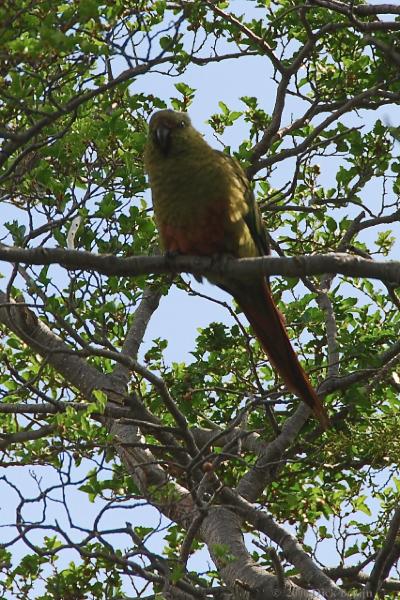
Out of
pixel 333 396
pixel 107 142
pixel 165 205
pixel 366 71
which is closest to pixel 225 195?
pixel 165 205

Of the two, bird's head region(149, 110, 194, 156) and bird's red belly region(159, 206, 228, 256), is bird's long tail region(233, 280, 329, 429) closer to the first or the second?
bird's red belly region(159, 206, 228, 256)

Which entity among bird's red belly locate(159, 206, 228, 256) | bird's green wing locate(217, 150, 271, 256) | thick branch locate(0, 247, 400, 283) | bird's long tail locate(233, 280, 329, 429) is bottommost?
thick branch locate(0, 247, 400, 283)

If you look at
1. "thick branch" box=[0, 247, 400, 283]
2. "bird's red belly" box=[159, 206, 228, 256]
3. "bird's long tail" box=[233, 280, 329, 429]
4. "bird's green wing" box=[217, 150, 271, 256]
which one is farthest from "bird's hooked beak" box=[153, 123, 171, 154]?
"thick branch" box=[0, 247, 400, 283]

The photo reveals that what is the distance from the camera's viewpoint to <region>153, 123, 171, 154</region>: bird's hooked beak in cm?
632

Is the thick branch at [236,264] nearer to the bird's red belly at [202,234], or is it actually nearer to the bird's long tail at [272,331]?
the bird's red belly at [202,234]

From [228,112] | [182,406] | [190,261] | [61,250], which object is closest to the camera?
[61,250]

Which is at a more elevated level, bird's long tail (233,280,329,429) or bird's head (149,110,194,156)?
bird's head (149,110,194,156)

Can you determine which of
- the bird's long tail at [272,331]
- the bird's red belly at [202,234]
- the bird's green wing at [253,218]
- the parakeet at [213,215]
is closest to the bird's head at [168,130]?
the parakeet at [213,215]

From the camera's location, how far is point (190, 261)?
5.78 m

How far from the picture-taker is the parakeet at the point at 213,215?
231 inches

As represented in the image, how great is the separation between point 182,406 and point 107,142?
2.27m

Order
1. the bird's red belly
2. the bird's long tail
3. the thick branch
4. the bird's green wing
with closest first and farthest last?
the thick branch, the bird's red belly, the bird's long tail, the bird's green wing

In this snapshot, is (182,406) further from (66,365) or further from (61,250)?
(61,250)

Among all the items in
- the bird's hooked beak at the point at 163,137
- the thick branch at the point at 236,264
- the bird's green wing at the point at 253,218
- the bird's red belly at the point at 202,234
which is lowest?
the thick branch at the point at 236,264
